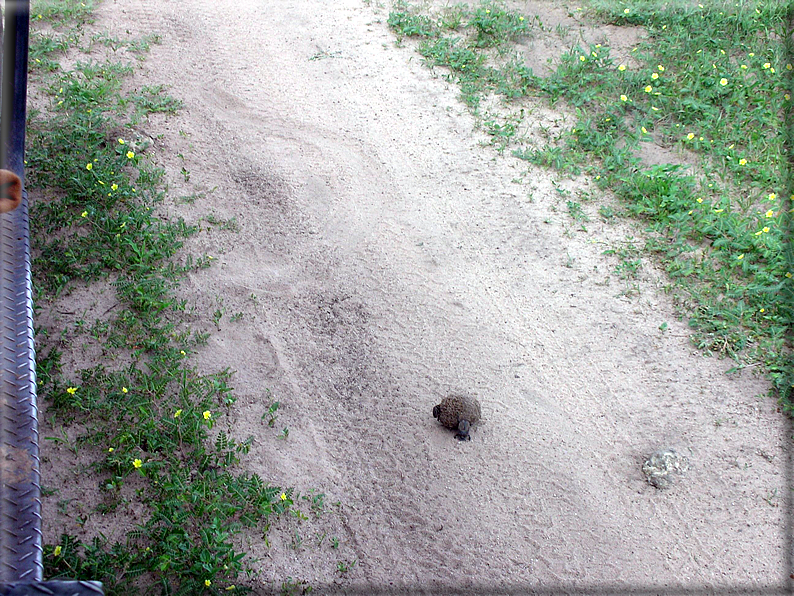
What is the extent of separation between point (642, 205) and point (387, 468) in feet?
8.28

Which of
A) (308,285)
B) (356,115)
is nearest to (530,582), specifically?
(308,285)

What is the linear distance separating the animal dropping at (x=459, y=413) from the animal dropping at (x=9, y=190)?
6.57 feet

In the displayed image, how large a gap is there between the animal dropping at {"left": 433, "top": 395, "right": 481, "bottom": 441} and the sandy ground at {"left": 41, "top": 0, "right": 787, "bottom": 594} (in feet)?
0.25

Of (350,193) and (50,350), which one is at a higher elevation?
(350,193)

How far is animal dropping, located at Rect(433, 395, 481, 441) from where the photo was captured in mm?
2975

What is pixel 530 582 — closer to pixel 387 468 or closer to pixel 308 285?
pixel 387 468

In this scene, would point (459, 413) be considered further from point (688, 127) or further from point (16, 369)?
point (688, 127)

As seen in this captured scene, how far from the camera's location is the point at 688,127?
479 cm

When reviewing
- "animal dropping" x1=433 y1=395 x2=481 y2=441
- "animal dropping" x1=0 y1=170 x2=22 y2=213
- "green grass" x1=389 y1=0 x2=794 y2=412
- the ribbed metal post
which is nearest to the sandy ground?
"animal dropping" x1=433 y1=395 x2=481 y2=441

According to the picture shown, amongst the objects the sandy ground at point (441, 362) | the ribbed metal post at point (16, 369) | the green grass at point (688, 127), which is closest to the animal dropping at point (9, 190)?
the ribbed metal post at point (16, 369)

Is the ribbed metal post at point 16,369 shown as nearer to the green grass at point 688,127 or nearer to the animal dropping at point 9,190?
the animal dropping at point 9,190

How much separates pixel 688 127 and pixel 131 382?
13.9 ft

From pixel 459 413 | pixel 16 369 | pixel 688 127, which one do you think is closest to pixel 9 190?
pixel 16 369

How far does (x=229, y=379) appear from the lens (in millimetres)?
3203
